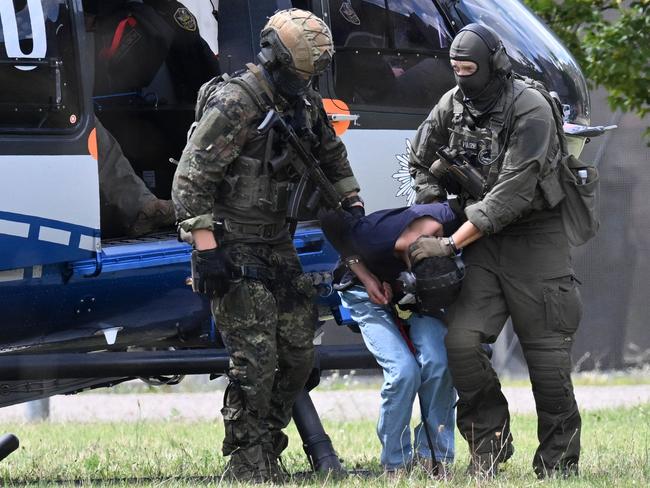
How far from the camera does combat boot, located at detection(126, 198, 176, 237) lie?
20.1 ft

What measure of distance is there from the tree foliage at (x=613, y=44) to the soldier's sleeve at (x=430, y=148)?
13.3ft

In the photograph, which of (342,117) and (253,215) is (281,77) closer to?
(253,215)

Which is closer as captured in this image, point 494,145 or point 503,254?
point 494,145

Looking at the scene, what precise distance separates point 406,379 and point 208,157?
124cm

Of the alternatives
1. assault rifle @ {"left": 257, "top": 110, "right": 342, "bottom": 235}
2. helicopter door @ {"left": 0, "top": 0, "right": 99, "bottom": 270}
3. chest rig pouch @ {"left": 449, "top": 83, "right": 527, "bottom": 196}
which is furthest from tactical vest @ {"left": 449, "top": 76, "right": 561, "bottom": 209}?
helicopter door @ {"left": 0, "top": 0, "right": 99, "bottom": 270}

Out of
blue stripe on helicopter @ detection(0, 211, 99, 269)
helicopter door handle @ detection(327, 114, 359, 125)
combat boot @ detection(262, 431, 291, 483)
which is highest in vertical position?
helicopter door handle @ detection(327, 114, 359, 125)

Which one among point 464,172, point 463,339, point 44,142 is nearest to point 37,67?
point 44,142

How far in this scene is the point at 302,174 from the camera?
5.39 meters

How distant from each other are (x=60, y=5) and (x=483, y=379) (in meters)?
2.38

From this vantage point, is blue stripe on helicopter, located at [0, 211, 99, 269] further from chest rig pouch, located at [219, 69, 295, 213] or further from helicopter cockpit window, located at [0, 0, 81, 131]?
chest rig pouch, located at [219, 69, 295, 213]

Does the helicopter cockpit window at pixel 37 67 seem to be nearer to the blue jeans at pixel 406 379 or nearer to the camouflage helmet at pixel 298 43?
the camouflage helmet at pixel 298 43

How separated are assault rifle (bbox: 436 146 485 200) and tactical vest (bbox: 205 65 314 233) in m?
0.67

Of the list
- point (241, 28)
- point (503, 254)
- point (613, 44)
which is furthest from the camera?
point (613, 44)

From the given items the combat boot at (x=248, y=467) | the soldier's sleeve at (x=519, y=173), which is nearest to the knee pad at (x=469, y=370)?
the soldier's sleeve at (x=519, y=173)
